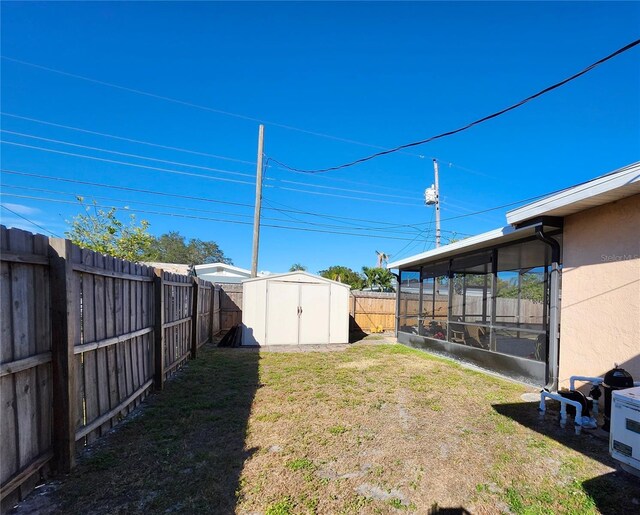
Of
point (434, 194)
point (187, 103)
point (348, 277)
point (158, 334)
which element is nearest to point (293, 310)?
point (158, 334)

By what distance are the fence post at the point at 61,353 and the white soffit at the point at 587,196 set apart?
221 inches

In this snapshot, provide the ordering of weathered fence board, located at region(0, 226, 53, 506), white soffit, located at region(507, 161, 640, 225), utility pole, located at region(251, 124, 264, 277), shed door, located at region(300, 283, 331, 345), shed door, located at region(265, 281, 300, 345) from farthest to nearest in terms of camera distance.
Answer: utility pole, located at region(251, 124, 264, 277) < shed door, located at region(300, 283, 331, 345) < shed door, located at region(265, 281, 300, 345) < white soffit, located at region(507, 161, 640, 225) < weathered fence board, located at region(0, 226, 53, 506)

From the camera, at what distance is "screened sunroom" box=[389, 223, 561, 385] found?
233 inches

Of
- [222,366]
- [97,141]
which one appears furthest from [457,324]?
[97,141]

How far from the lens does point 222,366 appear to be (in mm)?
6914

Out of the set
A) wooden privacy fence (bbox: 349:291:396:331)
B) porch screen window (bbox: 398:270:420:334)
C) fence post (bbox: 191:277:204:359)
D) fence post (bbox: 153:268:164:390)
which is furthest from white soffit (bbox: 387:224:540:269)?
fence post (bbox: 191:277:204:359)

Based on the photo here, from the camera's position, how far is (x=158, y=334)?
16.4 ft

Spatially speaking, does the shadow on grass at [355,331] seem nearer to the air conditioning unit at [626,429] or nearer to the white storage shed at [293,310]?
the white storage shed at [293,310]

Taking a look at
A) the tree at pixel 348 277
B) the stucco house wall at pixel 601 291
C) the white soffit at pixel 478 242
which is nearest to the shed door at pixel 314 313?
the white soffit at pixel 478 242

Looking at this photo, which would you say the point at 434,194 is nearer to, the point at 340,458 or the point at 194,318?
the point at 194,318

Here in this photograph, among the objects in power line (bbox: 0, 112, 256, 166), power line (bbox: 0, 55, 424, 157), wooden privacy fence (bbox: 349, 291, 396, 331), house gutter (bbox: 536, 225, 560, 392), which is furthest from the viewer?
wooden privacy fence (bbox: 349, 291, 396, 331)

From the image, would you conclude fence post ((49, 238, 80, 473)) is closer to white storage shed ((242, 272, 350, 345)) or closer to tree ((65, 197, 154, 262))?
white storage shed ((242, 272, 350, 345))

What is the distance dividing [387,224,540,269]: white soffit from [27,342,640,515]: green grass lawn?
2.72 m

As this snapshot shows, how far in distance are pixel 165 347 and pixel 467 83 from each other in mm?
9905
